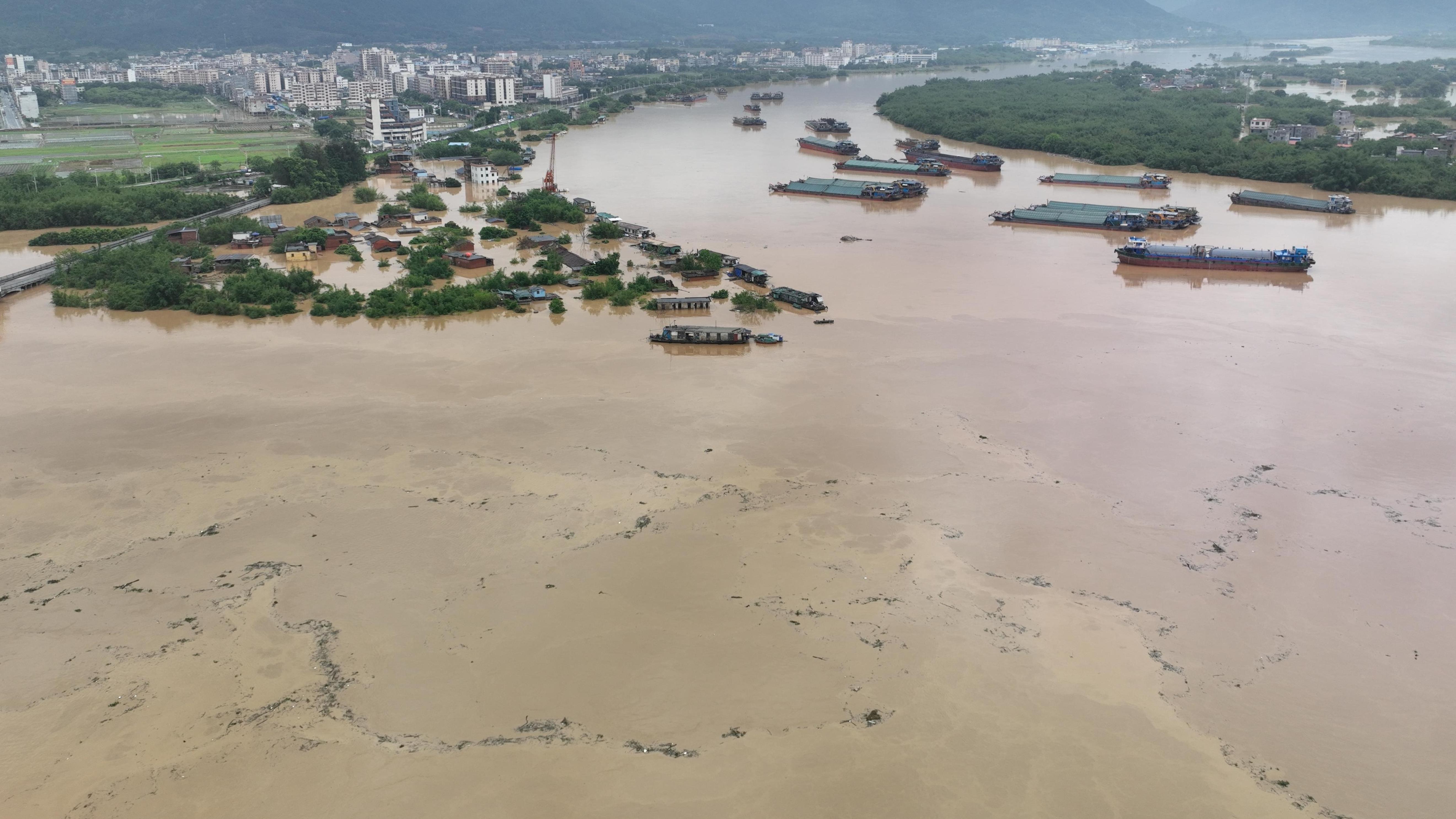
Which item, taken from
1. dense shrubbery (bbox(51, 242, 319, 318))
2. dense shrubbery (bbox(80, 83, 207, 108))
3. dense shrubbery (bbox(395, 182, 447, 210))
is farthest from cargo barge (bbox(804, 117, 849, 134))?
dense shrubbery (bbox(80, 83, 207, 108))

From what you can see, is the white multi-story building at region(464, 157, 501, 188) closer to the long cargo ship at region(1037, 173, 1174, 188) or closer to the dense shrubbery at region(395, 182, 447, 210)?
the dense shrubbery at region(395, 182, 447, 210)

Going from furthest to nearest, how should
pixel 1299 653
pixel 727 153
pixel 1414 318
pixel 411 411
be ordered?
pixel 727 153 < pixel 1414 318 < pixel 411 411 < pixel 1299 653

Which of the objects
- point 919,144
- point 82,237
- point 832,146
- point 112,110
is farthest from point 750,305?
point 112,110

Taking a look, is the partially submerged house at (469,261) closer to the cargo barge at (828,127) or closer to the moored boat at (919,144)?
the moored boat at (919,144)

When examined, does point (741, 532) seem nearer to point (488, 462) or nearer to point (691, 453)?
point (691, 453)

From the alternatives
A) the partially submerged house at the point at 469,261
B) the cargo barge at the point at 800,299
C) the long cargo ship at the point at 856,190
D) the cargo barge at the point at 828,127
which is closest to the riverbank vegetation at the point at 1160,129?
the cargo barge at the point at 828,127

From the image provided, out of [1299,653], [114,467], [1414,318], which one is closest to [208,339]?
[114,467]

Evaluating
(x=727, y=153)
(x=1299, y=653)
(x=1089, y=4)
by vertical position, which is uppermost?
(x=1089, y=4)
